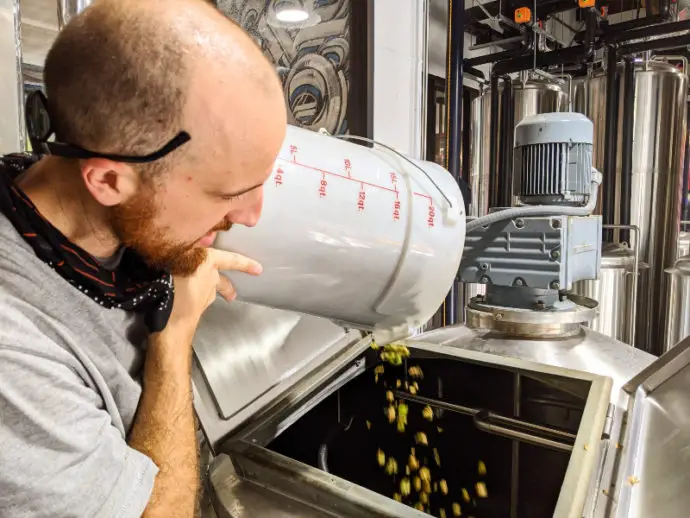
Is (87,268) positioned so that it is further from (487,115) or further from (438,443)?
(487,115)

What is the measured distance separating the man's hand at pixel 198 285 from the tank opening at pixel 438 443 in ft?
2.26

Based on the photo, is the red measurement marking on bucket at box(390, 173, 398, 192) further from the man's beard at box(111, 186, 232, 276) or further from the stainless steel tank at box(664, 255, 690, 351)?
the stainless steel tank at box(664, 255, 690, 351)

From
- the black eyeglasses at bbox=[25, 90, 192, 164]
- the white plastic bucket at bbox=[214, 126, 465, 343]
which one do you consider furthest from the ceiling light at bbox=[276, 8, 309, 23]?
the black eyeglasses at bbox=[25, 90, 192, 164]

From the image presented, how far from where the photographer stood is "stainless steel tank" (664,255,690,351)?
10.4ft

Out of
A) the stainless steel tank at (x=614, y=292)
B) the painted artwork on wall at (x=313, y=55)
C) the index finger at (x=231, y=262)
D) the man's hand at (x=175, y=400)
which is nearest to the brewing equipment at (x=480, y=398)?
the man's hand at (x=175, y=400)

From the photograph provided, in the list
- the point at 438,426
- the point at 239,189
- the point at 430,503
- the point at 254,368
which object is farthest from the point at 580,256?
the point at 239,189

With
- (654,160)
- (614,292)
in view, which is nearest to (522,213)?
(614,292)

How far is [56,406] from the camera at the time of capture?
59 centimetres

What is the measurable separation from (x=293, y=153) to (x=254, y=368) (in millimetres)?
541

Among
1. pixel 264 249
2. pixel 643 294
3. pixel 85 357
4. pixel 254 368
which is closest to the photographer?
pixel 85 357

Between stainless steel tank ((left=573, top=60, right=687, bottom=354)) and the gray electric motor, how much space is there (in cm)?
193

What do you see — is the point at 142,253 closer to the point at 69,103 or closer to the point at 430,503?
the point at 69,103

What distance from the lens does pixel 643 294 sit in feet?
11.2

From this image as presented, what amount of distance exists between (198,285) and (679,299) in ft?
10.7
